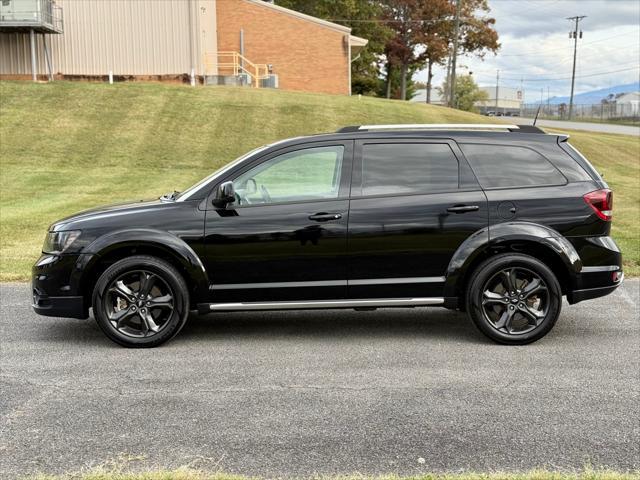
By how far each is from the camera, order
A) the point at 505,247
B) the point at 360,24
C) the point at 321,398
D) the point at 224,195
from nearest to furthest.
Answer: the point at 321,398 < the point at 224,195 < the point at 505,247 < the point at 360,24

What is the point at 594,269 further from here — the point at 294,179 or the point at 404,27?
the point at 404,27

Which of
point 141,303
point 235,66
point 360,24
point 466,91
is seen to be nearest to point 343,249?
point 141,303

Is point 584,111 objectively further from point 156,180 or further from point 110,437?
point 110,437

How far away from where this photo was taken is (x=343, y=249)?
5.67 metres

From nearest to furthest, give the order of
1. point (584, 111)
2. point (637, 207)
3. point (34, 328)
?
point (34, 328), point (637, 207), point (584, 111)

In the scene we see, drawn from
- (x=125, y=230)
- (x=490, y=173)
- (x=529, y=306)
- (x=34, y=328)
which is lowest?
(x=34, y=328)

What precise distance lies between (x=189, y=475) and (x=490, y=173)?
3644 millimetres

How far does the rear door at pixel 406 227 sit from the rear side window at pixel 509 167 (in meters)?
0.16

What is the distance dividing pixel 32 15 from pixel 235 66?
9126 mm

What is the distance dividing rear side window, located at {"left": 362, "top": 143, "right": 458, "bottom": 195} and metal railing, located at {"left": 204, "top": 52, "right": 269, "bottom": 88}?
28210mm

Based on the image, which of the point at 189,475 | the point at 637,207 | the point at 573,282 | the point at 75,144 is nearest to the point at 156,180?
the point at 75,144

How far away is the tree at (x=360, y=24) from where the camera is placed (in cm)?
5075

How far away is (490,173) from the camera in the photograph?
5891 mm

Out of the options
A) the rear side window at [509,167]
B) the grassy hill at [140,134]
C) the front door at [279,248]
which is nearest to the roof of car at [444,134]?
the rear side window at [509,167]
